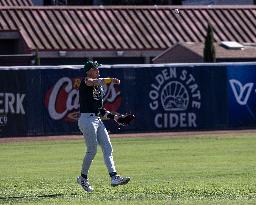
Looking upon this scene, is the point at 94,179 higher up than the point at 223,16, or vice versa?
the point at 223,16

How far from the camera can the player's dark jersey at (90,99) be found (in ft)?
48.9

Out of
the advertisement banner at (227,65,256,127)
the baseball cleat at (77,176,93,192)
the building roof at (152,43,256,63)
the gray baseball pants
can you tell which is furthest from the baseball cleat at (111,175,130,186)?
the building roof at (152,43,256,63)

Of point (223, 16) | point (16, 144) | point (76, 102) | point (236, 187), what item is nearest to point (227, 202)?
point (236, 187)

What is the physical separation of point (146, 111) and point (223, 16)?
1723cm

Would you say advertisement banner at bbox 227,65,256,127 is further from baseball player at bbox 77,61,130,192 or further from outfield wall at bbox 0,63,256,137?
baseball player at bbox 77,61,130,192

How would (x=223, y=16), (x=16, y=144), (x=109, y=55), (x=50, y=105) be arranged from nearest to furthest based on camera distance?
(x=16, y=144), (x=50, y=105), (x=109, y=55), (x=223, y=16)

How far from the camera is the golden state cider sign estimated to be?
113 feet

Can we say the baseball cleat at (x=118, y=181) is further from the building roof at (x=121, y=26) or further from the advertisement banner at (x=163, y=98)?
the building roof at (x=121, y=26)

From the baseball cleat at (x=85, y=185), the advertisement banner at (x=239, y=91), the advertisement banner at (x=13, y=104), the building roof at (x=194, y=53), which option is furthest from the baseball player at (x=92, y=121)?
the building roof at (x=194, y=53)

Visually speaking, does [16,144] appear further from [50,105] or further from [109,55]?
[109,55]

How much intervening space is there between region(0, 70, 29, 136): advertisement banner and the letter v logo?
7753 mm

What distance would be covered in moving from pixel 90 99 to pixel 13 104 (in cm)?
1838

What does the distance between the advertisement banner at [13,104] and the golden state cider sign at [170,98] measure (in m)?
4.64

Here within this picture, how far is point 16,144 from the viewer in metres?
30.8
